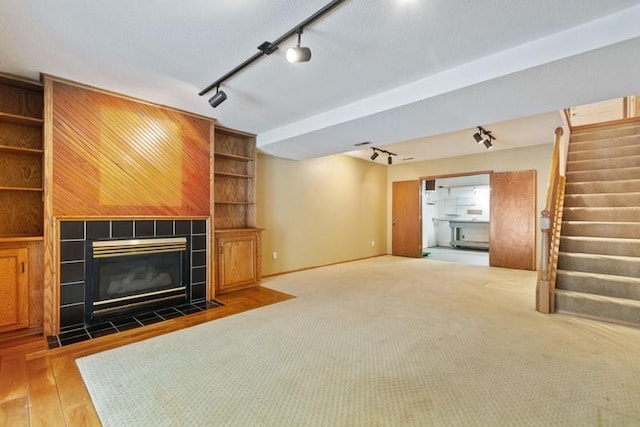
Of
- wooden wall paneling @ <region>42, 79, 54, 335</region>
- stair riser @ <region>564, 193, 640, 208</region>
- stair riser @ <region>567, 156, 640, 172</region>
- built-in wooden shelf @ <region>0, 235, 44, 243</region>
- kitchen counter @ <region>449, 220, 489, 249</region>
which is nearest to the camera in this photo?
built-in wooden shelf @ <region>0, 235, 44, 243</region>

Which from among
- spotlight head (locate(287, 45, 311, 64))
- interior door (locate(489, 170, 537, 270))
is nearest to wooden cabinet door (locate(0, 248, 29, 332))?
spotlight head (locate(287, 45, 311, 64))

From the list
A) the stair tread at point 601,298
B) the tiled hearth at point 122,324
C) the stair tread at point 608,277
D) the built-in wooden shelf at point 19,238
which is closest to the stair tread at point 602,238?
the stair tread at point 608,277

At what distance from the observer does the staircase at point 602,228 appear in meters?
3.22

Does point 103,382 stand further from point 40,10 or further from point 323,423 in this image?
point 40,10

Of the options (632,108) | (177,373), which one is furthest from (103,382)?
(632,108)

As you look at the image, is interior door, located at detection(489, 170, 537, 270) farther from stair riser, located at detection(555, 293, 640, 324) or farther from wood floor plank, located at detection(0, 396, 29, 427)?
wood floor plank, located at detection(0, 396, 29, 427)

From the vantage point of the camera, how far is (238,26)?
2.03 meters

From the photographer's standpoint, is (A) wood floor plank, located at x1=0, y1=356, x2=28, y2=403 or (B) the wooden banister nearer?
(A) wood floor plank, located at x1=0, y1=356, x2=28, y2=403

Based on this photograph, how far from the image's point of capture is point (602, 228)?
3.91 m

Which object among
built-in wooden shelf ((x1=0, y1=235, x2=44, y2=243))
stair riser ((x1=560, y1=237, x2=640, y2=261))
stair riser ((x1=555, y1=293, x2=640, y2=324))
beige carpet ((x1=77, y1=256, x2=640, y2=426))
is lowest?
beige carpet ((x1=77, y1=256, x2=640, y2=426))

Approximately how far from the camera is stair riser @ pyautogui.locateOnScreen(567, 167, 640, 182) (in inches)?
173

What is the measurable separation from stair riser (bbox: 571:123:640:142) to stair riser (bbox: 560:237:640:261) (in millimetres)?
2629

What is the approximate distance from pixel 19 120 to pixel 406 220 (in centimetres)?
711

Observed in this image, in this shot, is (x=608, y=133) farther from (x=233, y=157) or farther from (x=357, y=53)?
(x=233, y=157)
